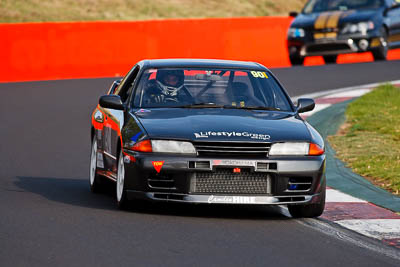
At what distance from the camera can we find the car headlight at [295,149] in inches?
360

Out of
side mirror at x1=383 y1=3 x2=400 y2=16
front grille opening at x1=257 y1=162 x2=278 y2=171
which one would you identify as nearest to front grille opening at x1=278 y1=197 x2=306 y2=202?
front grille opening at x1=257 y1=162 x2=278 y2=171

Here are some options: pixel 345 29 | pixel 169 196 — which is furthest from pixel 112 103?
pixel 345 29

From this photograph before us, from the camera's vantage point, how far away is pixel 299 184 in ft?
30.5

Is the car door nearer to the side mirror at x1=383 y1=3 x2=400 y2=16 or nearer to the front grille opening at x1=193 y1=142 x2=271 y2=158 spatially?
the front grille opening at x1=193 y1=142 x2=271 y2=158

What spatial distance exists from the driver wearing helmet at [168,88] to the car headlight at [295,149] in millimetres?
1370

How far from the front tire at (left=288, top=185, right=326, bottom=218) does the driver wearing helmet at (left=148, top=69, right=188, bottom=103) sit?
1444mm

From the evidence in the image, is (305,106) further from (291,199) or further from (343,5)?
(343,5)

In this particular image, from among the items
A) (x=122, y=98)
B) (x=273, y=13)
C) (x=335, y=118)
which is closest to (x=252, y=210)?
(x=122, y=98)

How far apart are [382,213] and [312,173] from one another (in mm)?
914

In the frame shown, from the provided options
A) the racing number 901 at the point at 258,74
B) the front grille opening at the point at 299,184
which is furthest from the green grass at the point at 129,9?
the front grille opening at the point at 299,184

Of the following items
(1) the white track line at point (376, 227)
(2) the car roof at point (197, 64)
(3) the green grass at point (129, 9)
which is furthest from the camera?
(3) the green grass at point (129, 9)

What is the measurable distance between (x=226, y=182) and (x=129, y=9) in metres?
33.8

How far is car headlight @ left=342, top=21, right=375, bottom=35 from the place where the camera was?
26281 millimetres

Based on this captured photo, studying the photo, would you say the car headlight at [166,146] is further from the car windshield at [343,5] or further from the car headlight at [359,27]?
the car windshield at [343,5]
